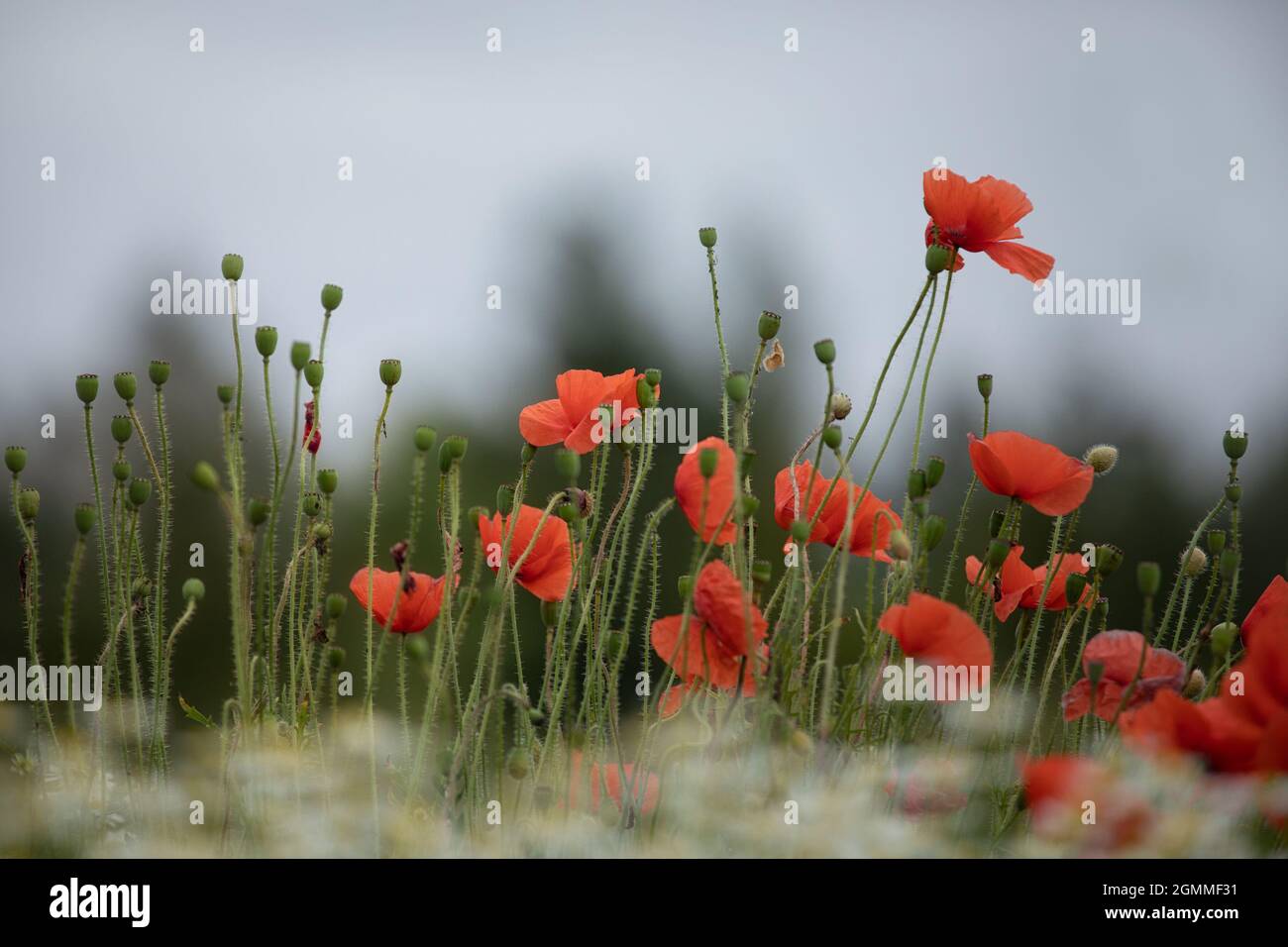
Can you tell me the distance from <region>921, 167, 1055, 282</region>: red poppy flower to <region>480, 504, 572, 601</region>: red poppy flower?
1.86ft

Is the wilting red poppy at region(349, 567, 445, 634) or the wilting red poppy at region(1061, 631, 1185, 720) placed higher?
the wilting red poppy at region(349, 567, 445, 634)


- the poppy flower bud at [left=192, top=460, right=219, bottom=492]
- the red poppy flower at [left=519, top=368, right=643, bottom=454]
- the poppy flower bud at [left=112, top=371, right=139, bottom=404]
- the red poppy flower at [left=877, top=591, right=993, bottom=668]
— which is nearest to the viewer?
the poppy flower bud at [left=192, top=460, right=219, bottom=492]

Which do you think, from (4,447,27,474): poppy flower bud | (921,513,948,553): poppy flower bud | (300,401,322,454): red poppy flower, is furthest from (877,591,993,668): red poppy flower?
(4,447,27,474): poppy flower bud

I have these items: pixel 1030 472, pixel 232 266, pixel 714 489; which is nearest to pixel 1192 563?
pixel 1030 472

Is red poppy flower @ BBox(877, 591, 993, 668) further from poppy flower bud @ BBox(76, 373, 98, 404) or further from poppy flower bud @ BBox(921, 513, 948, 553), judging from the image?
poppy flower bud @ BBox(76, 373, 98, 404)

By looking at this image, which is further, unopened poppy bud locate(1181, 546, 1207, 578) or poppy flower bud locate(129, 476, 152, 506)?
unopened poppy bud locate(1181, 546, 1207, 578)

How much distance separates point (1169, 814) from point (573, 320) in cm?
1111

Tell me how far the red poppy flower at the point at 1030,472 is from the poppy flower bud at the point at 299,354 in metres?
0.72

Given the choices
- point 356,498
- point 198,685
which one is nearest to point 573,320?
point 356,498

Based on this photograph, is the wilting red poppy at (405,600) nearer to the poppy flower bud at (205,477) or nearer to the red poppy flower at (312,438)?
the red poppy flower at (312,438)

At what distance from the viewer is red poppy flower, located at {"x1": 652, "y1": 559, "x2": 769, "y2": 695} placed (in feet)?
3.82

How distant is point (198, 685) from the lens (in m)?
8.27

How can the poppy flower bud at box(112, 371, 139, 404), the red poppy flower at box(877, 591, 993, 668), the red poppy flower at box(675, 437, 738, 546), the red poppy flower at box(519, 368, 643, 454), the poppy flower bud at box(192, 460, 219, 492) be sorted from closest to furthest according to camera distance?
1. the poppy flower bud at box(192, 460, 219, 492)
2. the red poppy flower at box(877, 591, 993, 668)
3. the red poppy flower at box(675, 437, 738, 546)
4. the poppy flower bud at box(112, 371, 139, 404)
5. the red poppy flower at box(519, 368, 643, 454)
